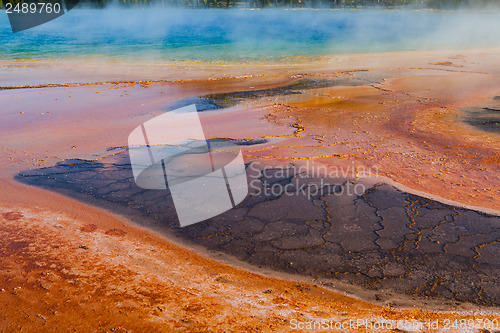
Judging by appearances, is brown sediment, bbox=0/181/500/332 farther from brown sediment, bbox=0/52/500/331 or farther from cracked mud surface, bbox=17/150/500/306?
cracked mud surface, bbox=17/150/500/306

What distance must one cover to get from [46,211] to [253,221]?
2843 millimetres

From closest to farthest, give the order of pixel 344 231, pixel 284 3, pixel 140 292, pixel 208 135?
pixel 140 292 < pixel 344 231 < pixel 208 135 < pixel 284 3

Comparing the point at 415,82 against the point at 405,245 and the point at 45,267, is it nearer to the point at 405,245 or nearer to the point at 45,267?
the point at 405,245

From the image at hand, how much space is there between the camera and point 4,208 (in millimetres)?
5496

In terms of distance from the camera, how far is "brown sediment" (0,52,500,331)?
3.57 m

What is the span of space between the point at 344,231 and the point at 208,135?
14.4 feet

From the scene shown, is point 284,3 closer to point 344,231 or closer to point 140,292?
point 344,231

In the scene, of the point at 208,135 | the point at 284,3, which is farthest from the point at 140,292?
the point at 284,3

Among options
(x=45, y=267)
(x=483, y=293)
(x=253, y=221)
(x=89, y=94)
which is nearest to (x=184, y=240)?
(x=253, y=221)

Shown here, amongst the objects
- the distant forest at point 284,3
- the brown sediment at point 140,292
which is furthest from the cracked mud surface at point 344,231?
the distant forest at point 284,3

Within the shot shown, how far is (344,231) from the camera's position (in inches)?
192

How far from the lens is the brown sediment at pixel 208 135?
11.7 feet

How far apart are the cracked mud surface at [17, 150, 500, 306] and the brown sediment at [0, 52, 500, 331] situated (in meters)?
0.34

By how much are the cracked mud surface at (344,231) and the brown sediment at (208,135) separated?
1.12 feet
